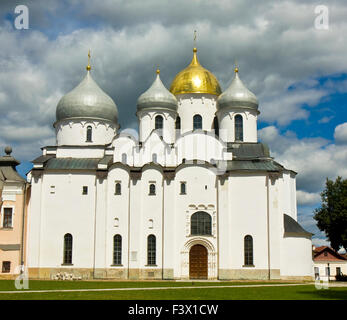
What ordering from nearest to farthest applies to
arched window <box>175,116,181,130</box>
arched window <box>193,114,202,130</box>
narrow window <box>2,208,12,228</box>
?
1. narrow window <box>2,208,12,228</box>
2. arched window <box>193,114,202,130</box>
3. arched window <box>175,116,181,130</box>

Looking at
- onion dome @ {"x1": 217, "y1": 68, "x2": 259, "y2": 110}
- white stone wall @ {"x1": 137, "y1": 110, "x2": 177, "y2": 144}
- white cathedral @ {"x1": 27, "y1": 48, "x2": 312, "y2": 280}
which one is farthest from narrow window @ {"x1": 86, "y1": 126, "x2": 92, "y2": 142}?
onion dome @ {"x1": 217, "y1": 68, "x2": 259, "y2": 110}

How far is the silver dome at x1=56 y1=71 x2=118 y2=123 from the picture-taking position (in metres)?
40.4

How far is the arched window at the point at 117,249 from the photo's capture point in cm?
3653

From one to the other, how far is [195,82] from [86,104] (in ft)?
32.9

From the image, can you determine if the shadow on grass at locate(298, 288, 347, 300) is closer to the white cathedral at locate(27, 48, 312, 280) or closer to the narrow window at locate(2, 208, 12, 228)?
the white cathedral at locate(27, 48, 312, 280)

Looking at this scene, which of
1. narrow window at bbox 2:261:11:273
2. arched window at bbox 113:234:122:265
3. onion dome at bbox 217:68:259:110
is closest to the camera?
arched window at bbox 113:234:122:265

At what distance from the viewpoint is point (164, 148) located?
38.9 metres

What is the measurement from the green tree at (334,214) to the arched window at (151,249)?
1501 cm

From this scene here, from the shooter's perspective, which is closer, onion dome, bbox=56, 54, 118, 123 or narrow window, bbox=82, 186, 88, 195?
narrow window, bbox=82, 186, 88, 195

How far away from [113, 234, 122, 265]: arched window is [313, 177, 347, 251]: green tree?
17355mm

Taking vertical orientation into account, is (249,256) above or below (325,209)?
below

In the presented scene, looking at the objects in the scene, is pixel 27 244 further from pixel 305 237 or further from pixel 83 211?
A: pixel 305 237
